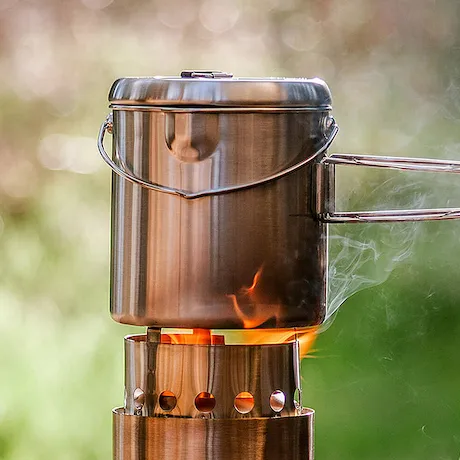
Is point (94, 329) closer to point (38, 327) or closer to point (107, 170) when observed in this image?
point (38, 327)

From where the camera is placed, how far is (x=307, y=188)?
126 centimetres

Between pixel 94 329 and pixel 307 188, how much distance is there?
73.9 inches

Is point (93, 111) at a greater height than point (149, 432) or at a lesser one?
greater

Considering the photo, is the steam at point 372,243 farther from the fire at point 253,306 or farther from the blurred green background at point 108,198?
the fire at point 253,306

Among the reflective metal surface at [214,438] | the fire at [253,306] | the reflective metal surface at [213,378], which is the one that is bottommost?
the reflective metal surface at [214,438]

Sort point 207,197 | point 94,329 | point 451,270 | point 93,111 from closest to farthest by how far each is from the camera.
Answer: point 207,197
point 451,270
point 94,329
point 93,111

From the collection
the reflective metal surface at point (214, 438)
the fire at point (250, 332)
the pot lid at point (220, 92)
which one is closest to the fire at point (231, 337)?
the fire at point (250, 332)

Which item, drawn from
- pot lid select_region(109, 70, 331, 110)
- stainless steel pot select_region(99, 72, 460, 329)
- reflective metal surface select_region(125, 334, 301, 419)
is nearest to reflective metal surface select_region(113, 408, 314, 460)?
reflective metal surface select_region(125, 334, 301, 419)

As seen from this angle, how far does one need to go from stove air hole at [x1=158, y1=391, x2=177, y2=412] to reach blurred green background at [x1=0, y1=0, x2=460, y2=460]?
1442mm

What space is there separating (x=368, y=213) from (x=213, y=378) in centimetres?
28

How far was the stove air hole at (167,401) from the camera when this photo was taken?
1242mm

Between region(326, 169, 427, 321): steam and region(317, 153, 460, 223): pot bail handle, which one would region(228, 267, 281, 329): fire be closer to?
region(317, 153, 460, 223): pot bail handle

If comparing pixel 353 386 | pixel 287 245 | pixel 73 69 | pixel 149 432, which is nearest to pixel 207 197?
pixel 287 245

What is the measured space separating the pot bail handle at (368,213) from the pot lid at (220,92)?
0.27 ft
